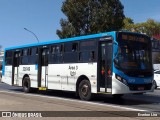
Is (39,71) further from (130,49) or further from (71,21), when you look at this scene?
(71,21)

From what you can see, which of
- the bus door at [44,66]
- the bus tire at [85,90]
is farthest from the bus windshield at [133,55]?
the bus door at [44,66]

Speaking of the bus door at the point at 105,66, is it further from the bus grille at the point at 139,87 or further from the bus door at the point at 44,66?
the bus door at the point at 44,66

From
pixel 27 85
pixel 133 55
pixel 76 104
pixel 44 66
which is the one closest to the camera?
pixel 76 104

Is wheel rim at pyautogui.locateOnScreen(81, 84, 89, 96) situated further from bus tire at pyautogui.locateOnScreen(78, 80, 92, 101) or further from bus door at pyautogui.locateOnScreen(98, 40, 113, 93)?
bus door at pyautogui.locateOnScreen(98, 40, 113, 93)

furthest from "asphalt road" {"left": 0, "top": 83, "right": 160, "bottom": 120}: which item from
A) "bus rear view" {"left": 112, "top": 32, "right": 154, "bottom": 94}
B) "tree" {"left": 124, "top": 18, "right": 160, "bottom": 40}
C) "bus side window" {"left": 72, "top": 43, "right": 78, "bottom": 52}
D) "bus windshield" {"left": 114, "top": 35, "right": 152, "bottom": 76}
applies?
"tree" {"left": 124, "top": 18, "right": 160, "bottom": 40}

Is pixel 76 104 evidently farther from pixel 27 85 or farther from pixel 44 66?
pixel 27 85

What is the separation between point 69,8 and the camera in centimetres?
3722

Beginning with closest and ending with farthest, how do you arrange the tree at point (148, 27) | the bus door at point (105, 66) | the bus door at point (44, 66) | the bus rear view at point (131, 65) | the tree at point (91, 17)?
the bus rear view at point (131, 65) → the bus door at point (105, 66) → the bus door at point (44, 66) → the tree at point (91, 17) → the tree at point (148, 27)

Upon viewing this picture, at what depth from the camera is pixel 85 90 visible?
16141 mm

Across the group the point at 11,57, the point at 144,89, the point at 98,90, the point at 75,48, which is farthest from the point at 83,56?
the point at 11,57

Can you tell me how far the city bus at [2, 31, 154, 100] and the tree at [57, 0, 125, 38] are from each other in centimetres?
1553

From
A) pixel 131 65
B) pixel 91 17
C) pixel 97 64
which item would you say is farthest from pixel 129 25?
pixel 131 65

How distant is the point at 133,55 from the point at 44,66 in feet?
21.1

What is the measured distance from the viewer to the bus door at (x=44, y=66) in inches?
768
